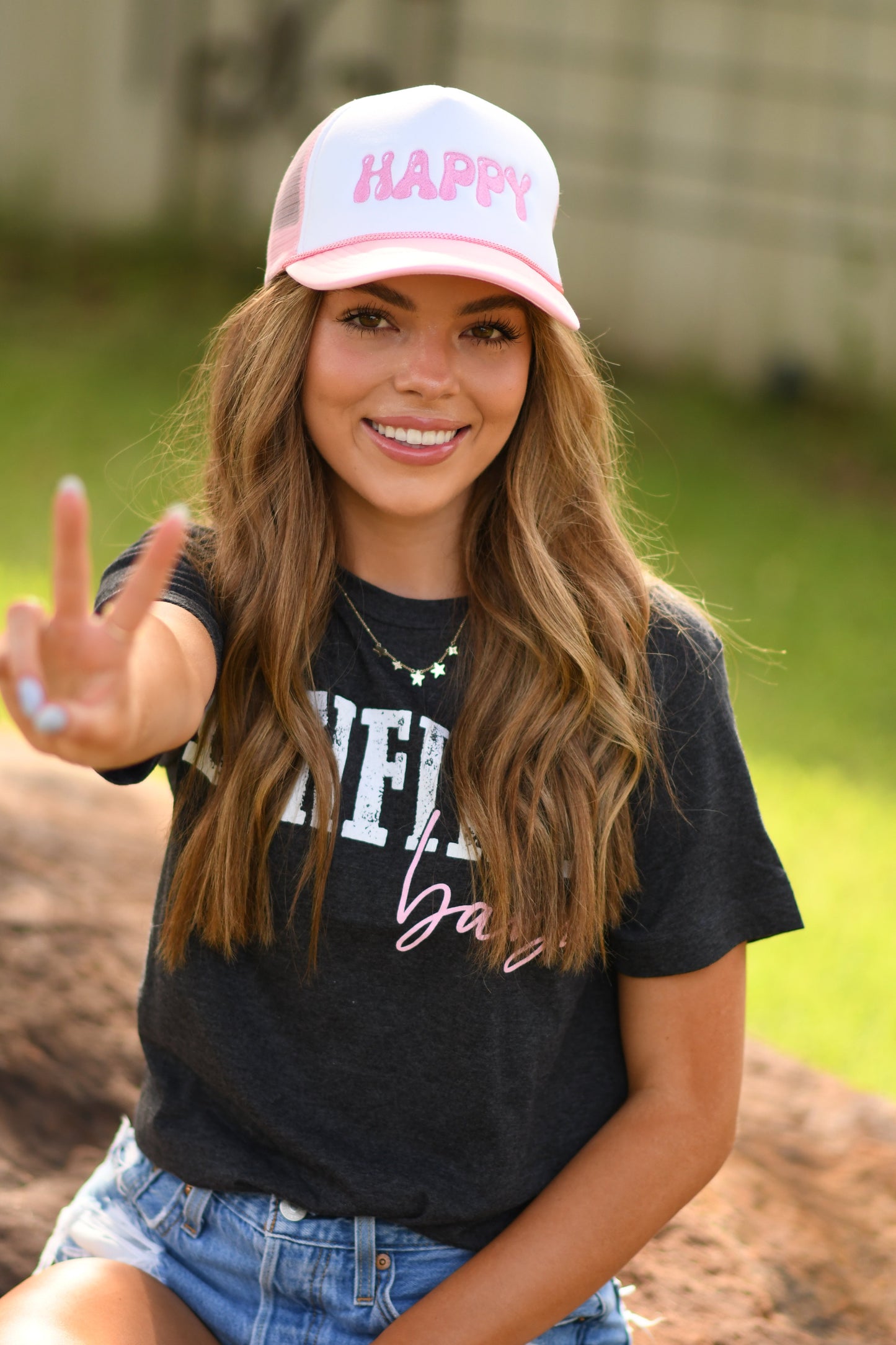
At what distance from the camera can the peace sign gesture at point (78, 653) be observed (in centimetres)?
115

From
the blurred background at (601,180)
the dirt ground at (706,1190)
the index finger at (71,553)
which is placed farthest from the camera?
the blurred background at (601,180)

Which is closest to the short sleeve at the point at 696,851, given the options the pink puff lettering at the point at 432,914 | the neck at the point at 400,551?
the pink puff lettering at the point at 432,914

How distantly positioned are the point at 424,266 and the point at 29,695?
630 millimetres

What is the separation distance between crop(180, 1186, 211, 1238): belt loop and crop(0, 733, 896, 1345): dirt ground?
40 centimetres

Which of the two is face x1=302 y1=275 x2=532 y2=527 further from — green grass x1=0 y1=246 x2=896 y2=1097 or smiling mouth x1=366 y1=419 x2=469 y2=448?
green grass x1=0 y1=246 x2=896 y2=1097

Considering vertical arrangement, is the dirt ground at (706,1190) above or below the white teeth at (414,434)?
below

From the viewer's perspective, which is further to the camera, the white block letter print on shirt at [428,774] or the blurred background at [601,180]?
the blurred background at [601,180]

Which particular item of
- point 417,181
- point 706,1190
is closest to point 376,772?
point 417,181

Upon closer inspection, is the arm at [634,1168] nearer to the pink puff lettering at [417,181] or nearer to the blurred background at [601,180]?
the pink puff lettering at [417,181]

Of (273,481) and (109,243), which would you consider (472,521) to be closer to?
(273,481)

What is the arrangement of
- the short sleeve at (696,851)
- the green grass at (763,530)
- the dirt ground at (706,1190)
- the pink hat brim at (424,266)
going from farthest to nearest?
the green grass at (763,530), the dirt ground at (706,1190), the short sleeve at (696,851), the pink hat brim at (424,266)

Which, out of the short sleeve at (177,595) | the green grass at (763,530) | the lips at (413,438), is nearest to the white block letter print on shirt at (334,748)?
the short sleeve at (177,595)

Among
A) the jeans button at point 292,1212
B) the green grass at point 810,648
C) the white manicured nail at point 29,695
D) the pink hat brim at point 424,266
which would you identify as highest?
the pink hat brim at point 424,266

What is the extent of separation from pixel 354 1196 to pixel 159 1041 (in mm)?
291
